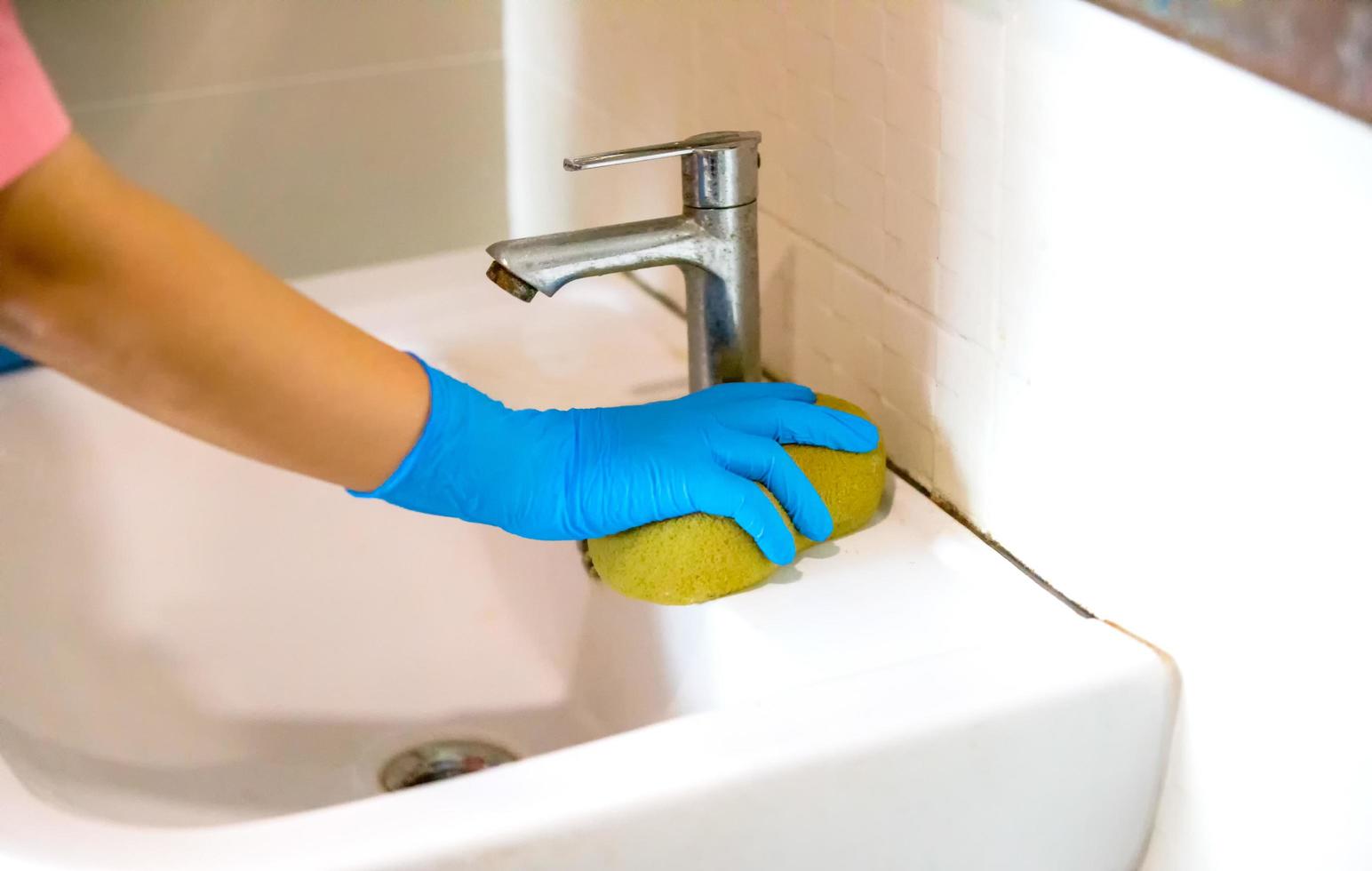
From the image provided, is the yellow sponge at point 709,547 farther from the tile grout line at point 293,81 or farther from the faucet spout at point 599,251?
the tile grout line at point 293,81

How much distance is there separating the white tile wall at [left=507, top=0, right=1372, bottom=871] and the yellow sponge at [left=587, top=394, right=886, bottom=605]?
0.05 meters

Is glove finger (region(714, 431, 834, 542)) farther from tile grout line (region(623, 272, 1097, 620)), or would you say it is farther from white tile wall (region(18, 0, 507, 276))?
white tile wall (region(18, 0, 507, 276))

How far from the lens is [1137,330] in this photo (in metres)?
0.52

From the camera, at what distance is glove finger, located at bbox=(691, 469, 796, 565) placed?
2.00ft

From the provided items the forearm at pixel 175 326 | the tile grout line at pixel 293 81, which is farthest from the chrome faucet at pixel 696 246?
the tile grout line at pixel 293 81

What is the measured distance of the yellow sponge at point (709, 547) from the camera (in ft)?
2.01

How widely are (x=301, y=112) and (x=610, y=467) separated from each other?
0.54m

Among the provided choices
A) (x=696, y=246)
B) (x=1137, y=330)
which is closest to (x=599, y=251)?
(x=696, y=246)

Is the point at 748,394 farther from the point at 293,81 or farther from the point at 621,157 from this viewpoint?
the point at 293,81

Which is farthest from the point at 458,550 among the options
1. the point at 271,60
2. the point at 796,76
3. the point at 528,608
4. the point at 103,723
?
the point at 271,60

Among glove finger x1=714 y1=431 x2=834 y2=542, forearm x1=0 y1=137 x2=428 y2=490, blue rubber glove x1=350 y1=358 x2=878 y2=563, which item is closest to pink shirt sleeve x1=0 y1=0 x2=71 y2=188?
forearm x1=0 y1=137 x2=428 y2=490

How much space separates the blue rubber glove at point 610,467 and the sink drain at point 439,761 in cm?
17

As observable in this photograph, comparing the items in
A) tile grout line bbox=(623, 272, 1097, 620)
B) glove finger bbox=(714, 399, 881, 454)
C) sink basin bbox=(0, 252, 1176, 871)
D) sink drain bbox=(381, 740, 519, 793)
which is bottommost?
sink drain bbox=(381, 740, 519, 793)

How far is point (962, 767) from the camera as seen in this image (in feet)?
1.71
